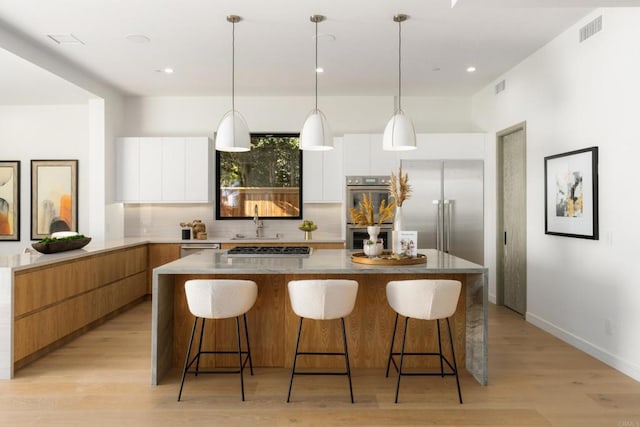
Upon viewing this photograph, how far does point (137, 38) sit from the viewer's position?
14.8 feet

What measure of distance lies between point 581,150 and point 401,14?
199cm

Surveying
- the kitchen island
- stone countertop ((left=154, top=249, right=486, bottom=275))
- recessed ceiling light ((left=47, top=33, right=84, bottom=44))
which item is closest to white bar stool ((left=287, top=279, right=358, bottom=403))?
stone countertop ((left=154, top=249, right=486, bottom=275))

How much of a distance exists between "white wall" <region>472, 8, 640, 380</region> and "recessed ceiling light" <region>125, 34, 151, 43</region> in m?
4.01

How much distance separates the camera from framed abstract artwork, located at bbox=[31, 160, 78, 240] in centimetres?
663

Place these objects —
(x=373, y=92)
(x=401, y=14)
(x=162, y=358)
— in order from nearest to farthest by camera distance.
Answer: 1. (x=162, y=358)
2. (x=401, y=14)
3. (x=373, y=92)

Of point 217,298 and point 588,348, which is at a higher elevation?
point 217,298

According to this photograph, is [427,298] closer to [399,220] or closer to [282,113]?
[399,220]

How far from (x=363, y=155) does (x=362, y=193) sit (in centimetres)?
52

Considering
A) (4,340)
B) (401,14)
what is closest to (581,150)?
(401,14)

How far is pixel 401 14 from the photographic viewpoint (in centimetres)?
400

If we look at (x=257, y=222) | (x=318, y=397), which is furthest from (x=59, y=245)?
(x=318, y=397)

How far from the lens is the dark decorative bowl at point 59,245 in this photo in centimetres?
430

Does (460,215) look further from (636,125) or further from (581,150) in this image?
(636,125)

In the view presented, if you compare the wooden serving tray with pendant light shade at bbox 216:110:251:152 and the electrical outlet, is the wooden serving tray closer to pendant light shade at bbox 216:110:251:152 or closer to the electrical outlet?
pendant light shade at bbox 216:110:251:152
